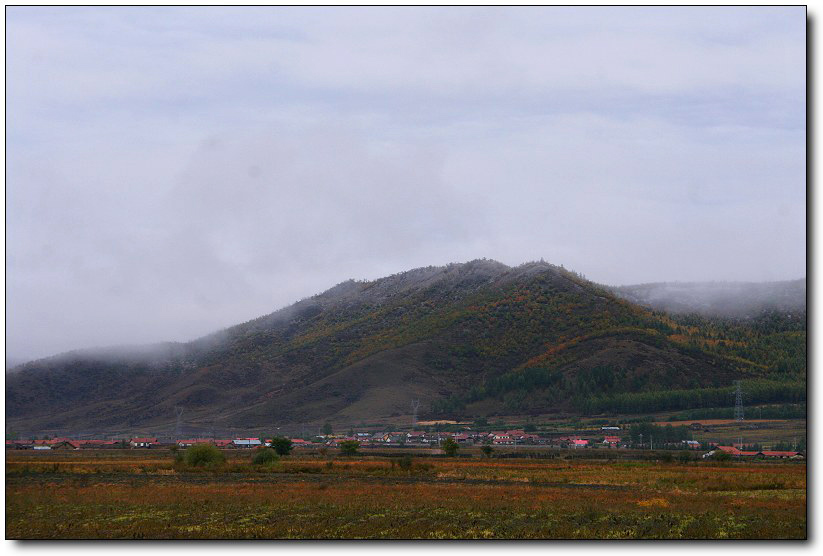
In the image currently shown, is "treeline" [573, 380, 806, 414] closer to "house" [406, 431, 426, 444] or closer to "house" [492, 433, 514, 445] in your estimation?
"house" [492, 433, 514, 445]

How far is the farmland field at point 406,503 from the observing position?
30953 millimetres

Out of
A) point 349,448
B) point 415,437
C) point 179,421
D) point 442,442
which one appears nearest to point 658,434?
point 442,442

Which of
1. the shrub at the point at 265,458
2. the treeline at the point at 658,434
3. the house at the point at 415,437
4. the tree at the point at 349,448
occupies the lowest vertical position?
the treeline at the point at 658,434

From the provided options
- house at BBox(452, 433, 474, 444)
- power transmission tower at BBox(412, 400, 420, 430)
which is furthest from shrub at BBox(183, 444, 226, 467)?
power transmission tower at BBox(412, 400, 420, 430)

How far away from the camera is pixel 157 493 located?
46688mm

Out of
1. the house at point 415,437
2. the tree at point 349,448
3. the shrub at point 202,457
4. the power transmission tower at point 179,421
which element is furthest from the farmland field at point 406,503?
the power transmission tower at point 179,421

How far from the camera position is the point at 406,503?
41500 millimetres

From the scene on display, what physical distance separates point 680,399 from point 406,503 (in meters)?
121

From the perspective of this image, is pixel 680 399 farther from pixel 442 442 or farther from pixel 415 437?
pixel 442 442

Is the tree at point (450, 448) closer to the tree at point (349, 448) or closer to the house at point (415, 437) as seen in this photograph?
the tree at point (349, 448)

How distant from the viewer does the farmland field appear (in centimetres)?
3095

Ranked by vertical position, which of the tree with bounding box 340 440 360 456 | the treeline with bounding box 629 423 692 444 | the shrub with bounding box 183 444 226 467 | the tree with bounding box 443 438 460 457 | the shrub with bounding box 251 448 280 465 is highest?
the shrub with bounding box 183 444 226 467

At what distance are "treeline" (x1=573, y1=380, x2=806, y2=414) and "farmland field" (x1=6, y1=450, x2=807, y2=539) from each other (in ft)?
231

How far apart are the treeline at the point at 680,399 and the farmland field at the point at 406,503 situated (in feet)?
231
